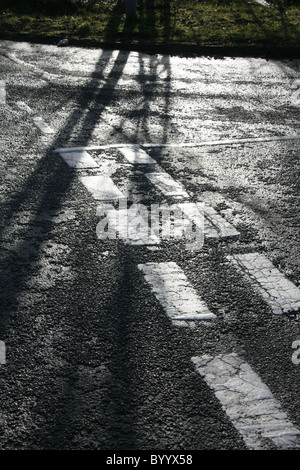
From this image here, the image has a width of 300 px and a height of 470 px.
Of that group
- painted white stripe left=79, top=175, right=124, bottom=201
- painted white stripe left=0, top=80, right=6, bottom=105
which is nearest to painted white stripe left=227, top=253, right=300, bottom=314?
painted white stripe left=79, top=175, right=124, bottom=201

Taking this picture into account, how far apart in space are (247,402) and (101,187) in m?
2.96

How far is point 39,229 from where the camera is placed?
500cm

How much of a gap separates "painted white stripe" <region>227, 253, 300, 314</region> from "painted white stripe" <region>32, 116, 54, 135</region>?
3290mm

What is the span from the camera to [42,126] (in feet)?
24.3

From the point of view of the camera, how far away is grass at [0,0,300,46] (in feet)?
39.8

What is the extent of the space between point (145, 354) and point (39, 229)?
173 cm

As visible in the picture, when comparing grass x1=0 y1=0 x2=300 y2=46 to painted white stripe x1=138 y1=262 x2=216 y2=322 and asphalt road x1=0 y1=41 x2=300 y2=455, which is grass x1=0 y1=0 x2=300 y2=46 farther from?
painted white stripe x1=138 y1=262 x2=216 y2=322

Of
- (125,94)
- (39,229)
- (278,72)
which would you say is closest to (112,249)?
(39,229)

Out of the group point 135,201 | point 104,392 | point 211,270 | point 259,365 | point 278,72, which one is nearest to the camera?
point 104,392

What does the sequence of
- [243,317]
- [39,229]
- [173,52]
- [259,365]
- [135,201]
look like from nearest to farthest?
[259,365] < [243,317] < [39,229] < [135,201] < [173,52]

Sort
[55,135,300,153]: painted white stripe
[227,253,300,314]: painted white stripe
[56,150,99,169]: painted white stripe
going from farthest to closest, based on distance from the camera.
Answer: [55,135,300,153]: painted white stripe, [56,150,99,169]: painted white stripe, [227,253,300,314]: painted white stripe

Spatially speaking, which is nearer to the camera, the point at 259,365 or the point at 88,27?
the point at 259,365

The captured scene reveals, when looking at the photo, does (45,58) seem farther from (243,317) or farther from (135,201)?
(243,317)

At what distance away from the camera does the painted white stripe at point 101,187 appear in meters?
5.63
